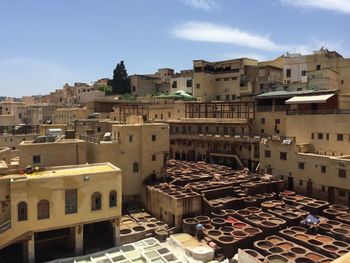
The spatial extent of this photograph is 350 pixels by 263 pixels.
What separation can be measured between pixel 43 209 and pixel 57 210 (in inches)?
40.6

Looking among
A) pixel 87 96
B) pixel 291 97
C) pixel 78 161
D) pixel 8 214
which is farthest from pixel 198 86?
pixel 8 214

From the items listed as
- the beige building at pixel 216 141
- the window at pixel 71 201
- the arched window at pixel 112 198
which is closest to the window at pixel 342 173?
the beige building at pixel 216 141

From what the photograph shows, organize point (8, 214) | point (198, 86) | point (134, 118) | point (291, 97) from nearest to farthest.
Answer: point (8, 214)
point (134, 118)
point (291, 97)
point (198, 86)

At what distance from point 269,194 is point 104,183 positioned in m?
21.0

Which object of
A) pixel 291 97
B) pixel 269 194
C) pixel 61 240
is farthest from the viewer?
pixel 291 97

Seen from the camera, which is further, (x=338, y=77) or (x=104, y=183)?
(x=338, y=77)

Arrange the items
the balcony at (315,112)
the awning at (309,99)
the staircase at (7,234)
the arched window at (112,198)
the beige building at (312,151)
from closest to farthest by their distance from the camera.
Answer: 1. the staircase at (7,234)
2. the arched window at (112,198)
3. the beige building at (312,151)
4. the balcony at (315,112)
5. the awning at (309,99)

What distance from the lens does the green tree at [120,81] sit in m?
86.9

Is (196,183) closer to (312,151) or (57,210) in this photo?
(312,151)

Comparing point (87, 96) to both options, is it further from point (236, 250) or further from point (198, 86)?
point (236, 250)

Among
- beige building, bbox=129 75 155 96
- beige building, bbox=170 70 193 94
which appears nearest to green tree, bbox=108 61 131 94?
beige building, bbox=129 75 155 96

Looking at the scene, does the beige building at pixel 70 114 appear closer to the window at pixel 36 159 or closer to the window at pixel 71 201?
the window at pixel 36 159

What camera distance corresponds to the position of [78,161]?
3550 centimetres

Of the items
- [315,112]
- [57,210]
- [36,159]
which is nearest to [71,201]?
[57,210]
